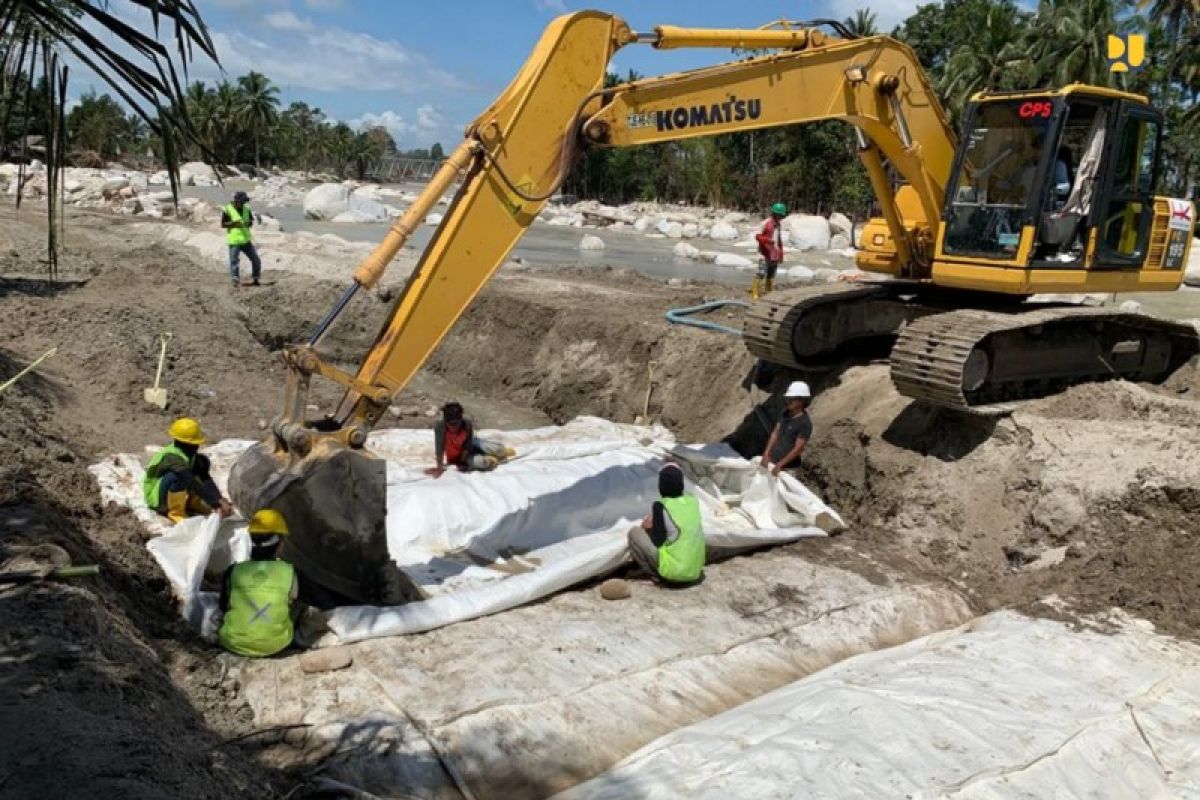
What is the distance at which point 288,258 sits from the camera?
59.9 feet

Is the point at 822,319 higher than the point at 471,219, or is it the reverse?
the point at 471,219

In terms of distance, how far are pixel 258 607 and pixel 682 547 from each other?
2852 mm

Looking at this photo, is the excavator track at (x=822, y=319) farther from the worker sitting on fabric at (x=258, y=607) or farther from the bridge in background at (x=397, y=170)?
the bridge in background at (x=397, y=170)

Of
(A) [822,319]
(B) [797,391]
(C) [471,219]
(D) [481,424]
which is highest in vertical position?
(C) [471,219]

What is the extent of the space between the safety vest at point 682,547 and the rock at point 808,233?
29.4 metres

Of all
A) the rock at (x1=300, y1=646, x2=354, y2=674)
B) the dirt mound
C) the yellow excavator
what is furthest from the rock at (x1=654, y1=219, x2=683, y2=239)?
the rock at (x1=300, y1=646, x2=354, y2=674)

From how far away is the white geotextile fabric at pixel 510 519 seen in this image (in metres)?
5.95

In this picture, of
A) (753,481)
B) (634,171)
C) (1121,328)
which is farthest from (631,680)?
(634,171)

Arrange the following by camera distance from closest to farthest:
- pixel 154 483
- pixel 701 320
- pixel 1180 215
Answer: pixel 154 483, pixel 1180 215, pixel 701 320

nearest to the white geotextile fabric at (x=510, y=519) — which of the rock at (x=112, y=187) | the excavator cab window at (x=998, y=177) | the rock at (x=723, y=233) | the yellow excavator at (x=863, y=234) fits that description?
the yellow excavator at (x=863, y=234)

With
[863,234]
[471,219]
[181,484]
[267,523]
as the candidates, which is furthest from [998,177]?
[181,484]

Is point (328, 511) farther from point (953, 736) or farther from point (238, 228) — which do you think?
point (238, 228)

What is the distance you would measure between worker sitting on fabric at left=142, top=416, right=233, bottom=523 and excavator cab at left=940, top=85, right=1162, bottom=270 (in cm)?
655

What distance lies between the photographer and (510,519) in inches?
301
